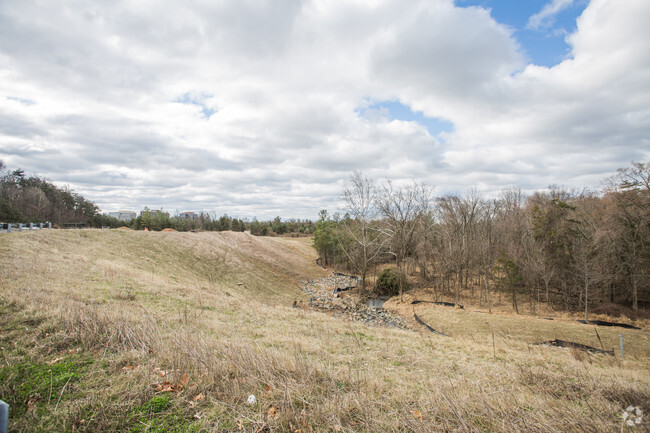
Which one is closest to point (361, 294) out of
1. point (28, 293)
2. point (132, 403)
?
point (28, 293)

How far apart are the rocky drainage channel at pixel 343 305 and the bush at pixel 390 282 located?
3251mm

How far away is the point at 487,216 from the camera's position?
1182 inches

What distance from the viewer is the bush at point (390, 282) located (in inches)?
1004

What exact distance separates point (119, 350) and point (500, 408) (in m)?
5.13

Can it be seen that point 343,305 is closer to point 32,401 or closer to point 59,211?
point 32,401

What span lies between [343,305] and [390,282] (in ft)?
19.3

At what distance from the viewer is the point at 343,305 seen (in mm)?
22156

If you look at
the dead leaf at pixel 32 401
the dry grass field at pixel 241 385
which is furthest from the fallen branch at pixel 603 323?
the dead leaf at pixel 32 401

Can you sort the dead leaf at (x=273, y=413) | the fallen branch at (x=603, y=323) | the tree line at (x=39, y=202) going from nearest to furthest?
the dead leaf at (x=273, y=413) → the fallen branch at (x=603, y=323) → the tree line at (x=39, y=202)

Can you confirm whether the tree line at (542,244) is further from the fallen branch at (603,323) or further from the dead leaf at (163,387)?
the dead leaf at (163,387)

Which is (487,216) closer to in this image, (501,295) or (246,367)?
(501,295)

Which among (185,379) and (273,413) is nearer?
(273,413)

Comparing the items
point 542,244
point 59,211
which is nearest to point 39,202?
→ point 59,211

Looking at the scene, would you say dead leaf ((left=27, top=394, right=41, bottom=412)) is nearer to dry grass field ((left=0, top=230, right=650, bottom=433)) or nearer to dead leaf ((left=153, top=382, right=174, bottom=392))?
dry grass field ((left=0, top=230, right=650, bottom=433))
